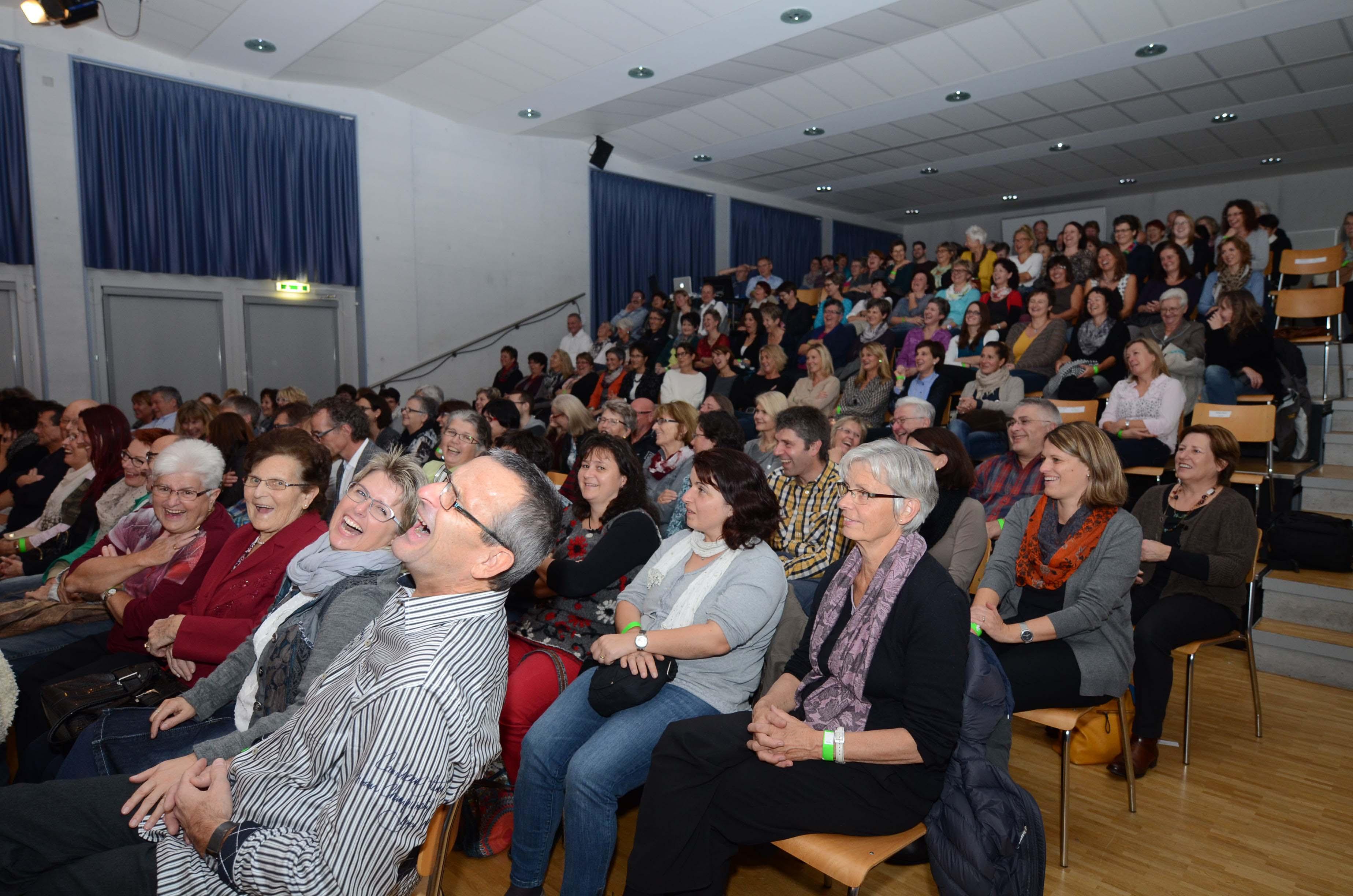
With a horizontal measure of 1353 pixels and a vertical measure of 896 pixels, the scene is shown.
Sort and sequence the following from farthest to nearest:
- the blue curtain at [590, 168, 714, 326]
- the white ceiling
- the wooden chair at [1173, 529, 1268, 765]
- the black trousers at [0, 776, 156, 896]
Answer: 1. the blue curtain at [590, 168, 714, 326]
2. the white ceiling
3. the wooden chair at [1173, 529, 1268, 765]
4. the black trousers at [0, 776, 156, 896]

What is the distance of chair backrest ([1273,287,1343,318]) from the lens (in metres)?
5.73

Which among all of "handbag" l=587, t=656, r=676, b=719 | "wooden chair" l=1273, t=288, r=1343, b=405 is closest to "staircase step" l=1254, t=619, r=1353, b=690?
"wooden chair" l=1273, t=288, r=1343, b=405

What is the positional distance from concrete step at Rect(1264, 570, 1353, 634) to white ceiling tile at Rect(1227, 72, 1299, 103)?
19.8ft

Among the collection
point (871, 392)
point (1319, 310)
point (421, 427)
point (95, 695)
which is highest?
point (1319, 310)

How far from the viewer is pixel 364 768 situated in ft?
4.10

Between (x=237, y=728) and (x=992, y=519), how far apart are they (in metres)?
3.12

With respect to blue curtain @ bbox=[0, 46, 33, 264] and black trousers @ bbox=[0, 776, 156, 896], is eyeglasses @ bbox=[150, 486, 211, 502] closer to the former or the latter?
black trousers @ bbox=[0, 776, 156, 896]

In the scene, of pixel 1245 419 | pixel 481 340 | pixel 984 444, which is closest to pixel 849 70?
pixel 984 444

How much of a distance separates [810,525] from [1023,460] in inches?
53.0

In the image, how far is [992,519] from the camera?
361 cm

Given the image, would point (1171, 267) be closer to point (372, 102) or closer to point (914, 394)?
point (914, 394)

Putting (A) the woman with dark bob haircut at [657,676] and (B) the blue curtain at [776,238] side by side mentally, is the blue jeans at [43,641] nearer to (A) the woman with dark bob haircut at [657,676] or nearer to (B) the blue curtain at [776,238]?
(A) the woman with dark bob haircut at [657,676]

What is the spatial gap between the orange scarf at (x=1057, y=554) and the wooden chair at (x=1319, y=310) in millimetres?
4467

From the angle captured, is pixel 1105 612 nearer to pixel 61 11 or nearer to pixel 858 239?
pixel 61 11
